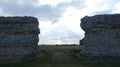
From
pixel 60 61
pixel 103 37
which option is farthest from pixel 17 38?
pixel 103 37

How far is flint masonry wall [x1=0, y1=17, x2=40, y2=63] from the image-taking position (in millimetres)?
21984

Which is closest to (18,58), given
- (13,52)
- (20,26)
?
(13,52)

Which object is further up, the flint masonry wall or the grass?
the flint masonry wall

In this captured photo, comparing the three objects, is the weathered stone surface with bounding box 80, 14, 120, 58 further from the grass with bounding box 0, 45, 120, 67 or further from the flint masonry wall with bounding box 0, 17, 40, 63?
the flint masonry wall with bounding box 0, 17, 40, 63

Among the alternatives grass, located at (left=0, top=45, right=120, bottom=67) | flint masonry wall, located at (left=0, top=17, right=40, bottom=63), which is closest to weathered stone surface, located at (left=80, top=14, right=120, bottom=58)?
grass, located at (left=0, top=45, right=120, bottom=67)

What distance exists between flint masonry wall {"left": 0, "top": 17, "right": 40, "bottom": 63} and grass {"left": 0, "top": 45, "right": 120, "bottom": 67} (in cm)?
86

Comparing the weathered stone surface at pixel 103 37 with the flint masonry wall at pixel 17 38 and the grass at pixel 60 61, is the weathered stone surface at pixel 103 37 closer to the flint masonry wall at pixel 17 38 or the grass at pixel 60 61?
the grass at pixel 60 61

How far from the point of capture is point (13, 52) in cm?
2198

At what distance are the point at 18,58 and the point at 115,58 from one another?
5899 mm

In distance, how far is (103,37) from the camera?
22.0m

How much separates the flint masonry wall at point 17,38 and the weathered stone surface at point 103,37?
3.33 metres

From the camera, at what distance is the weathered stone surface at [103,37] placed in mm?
21859

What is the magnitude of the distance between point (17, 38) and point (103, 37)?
208 inches

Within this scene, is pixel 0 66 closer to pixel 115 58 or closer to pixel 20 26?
pixel 20 26
